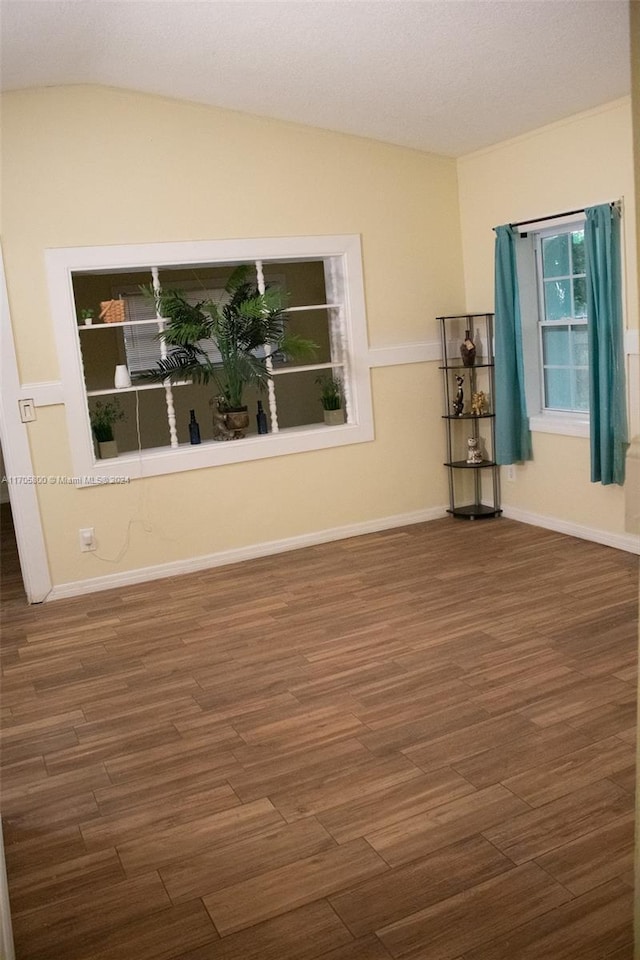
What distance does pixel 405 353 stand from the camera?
6.00m

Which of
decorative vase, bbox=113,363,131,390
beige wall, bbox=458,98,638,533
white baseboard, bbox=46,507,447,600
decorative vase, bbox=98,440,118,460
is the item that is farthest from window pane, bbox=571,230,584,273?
decorative vase, bbox=98,440,118,460

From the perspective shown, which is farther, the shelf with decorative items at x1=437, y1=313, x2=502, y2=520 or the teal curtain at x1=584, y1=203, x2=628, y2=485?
the shelf with decorative items at x1=437, y1=313, x2=502, y2=520

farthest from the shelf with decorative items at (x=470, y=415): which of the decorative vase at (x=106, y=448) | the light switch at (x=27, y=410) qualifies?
the light switch at (x=27, y=410)

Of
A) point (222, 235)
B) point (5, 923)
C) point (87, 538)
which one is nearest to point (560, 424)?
point (222, 235)

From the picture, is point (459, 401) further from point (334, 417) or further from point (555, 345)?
point (334, 417)

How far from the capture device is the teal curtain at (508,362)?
556cm

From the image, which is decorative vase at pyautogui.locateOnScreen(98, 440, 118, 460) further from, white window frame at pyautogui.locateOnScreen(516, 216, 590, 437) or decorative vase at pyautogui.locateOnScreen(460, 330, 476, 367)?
white window frame at pyautogui.locateOnScreen(516, 216, 590, 437)

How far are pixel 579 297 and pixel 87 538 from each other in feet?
11.1

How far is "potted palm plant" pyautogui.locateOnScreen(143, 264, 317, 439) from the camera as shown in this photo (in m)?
5.25

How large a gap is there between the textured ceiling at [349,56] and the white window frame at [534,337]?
71 centimetres

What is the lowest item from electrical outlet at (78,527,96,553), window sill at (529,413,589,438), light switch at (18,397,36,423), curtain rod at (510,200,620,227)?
electrical outlet at (78,527,96,553)

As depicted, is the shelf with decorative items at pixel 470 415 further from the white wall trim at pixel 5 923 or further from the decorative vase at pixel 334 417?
the white wall trim at pixel 5 923

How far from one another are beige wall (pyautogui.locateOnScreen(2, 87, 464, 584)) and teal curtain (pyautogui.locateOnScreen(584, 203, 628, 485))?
55.9 inches

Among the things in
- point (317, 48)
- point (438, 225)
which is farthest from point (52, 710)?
point (438, 225)
